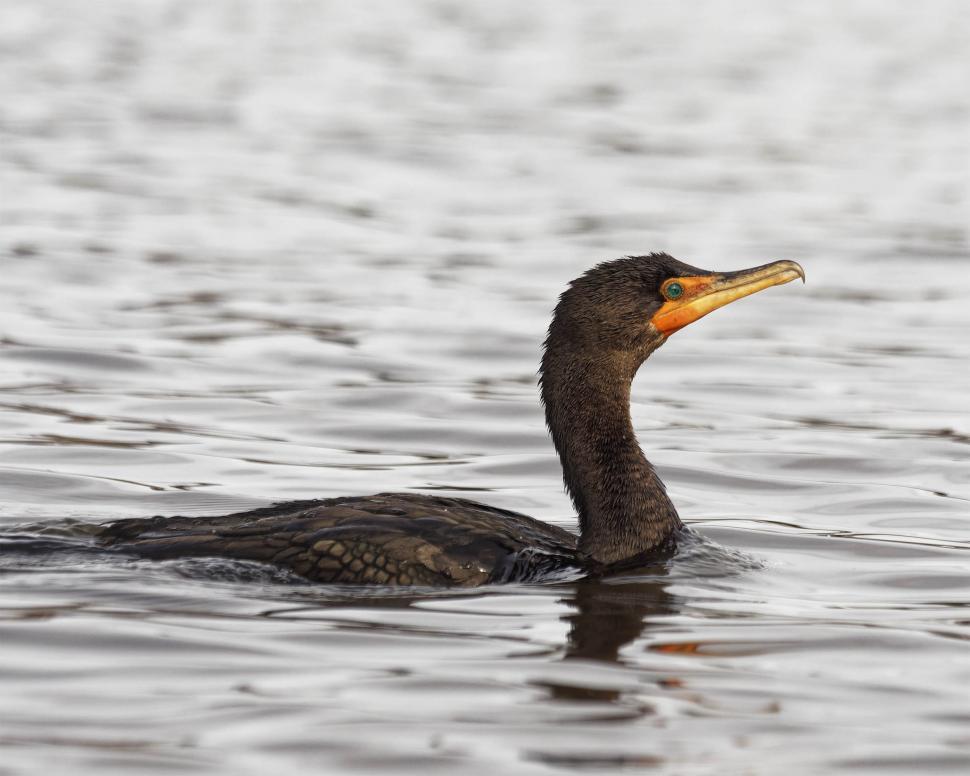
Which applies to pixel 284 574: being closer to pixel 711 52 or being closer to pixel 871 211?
pixel 871 211

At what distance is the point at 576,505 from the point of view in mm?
8406

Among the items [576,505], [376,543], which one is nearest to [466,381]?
[576,505]

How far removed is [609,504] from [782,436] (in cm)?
368

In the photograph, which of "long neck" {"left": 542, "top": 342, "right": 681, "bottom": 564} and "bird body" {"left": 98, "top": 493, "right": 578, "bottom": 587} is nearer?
"bird body" {"left": 98, "top": 493, "right": 578, "bottom": 587}

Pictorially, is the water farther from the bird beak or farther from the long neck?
the bird beak

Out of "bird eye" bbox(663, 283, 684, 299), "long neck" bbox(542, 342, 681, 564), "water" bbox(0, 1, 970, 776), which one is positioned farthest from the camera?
"bird eye" bbox(663, 283, 684, 299)

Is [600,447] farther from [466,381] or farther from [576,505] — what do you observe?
[466,381]

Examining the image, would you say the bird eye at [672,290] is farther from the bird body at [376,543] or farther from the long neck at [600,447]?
the bird body at [376,543]

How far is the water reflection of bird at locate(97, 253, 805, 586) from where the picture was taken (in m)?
7.57

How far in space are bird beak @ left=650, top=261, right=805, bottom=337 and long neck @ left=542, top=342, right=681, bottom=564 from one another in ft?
0.78

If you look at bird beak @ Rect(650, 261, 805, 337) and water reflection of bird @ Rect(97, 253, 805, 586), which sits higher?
bird beak @ Rect(650, 261, 805, 337)

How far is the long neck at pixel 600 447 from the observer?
8258mm

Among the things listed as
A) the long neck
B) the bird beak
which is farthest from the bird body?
the bird beak

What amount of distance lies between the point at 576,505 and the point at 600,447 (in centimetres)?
27
